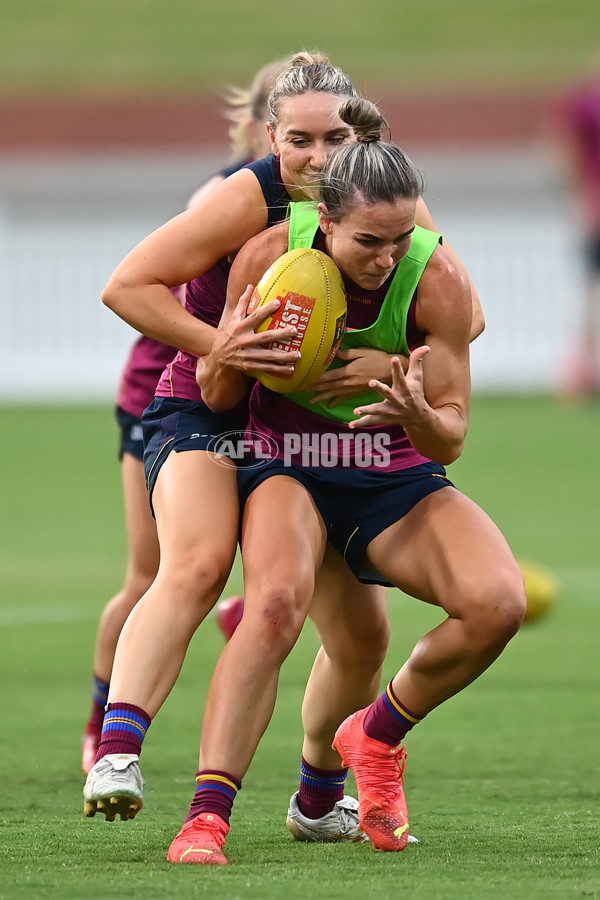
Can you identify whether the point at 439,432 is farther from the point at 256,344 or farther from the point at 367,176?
the point at 367,176

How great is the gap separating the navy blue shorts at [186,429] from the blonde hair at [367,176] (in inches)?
28.6

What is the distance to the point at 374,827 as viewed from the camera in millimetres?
4586

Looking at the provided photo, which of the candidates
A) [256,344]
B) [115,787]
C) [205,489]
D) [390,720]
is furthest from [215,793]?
[256,344]

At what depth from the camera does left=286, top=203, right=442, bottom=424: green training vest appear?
4613mm

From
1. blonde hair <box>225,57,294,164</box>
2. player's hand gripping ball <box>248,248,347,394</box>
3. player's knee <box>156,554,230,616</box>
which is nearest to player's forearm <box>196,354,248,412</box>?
player's hand gripping ball <box>248,248,347,394</box>

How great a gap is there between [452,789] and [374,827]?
839 mm

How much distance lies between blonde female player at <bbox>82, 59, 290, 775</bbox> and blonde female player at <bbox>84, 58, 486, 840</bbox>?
3.10 feet

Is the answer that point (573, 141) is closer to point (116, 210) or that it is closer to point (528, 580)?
point (116, 210)

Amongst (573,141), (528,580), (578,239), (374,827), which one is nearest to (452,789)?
(374,827)

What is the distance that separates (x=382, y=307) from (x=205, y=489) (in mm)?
715

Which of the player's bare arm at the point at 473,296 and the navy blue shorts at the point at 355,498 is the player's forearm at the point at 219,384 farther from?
the player's bare arm at the point at 473,296

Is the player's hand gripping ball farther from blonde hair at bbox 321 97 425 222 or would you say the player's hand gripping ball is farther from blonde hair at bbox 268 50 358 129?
blonde hair at bbox 268 50 358 129

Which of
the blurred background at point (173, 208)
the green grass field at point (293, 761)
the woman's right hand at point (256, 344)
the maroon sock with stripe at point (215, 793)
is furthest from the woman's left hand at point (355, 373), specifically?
the blurred background at point (173, 208)

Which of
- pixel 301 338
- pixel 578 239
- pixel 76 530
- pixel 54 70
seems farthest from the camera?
pixel 54 70
